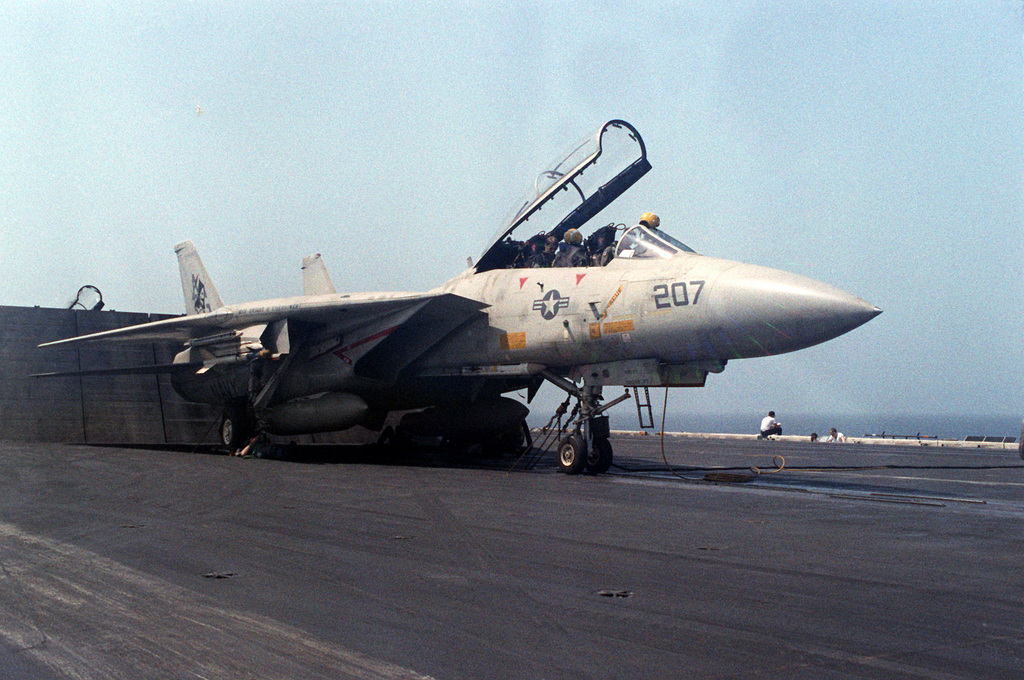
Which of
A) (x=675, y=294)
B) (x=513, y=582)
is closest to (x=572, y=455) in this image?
(x=675, y=294)

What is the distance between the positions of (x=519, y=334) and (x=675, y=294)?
3041 mm

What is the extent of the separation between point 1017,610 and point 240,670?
3859mm

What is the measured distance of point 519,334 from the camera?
13656mm

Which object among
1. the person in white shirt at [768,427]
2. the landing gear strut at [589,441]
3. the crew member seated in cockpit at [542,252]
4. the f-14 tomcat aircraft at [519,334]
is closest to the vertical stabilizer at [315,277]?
the f-14 tomcat aircraft at [519,334]

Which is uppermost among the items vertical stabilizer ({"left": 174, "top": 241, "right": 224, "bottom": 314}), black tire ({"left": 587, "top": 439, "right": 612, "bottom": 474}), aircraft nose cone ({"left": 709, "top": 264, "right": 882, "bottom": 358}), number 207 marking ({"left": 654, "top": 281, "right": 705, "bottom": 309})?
vertical stabilizer ({"left": 174, "top": 241, "right": 224, "bottom": 314})

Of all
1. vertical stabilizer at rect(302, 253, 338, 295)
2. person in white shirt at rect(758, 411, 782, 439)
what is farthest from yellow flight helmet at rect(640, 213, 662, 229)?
person in white shirt at rect(758, 411, 782, 439)

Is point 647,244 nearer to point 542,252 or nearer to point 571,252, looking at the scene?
point 571,252

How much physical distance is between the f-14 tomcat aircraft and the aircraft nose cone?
17mm

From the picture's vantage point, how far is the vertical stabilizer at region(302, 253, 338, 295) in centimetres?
2017

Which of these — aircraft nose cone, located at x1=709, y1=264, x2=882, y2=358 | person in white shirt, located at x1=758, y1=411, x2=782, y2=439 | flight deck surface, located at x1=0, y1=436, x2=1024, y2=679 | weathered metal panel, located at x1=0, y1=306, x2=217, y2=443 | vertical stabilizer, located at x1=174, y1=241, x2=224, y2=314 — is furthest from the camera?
person in white shirt, located at x1=758, y1=411, x2=782, y2=439

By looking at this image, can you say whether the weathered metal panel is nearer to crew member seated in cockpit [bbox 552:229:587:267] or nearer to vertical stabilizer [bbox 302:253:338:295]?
vertical stabilizer [bbox 302:253:338:295]

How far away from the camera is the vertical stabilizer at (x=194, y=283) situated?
2195 centimetres

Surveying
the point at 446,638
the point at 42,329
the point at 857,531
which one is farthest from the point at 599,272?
the point at 42,329

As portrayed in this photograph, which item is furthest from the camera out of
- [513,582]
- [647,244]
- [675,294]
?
[647,244]
